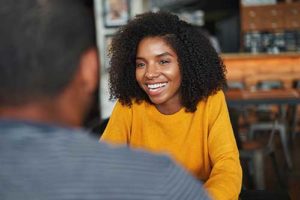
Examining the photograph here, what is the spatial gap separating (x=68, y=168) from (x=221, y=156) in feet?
2.99

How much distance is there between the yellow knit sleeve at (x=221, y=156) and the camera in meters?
1.29

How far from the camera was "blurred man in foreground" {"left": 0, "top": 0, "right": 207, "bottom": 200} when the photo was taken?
622mm

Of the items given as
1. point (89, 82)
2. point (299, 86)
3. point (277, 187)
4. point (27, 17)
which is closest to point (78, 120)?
point (89, 82)

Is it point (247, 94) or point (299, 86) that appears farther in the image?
point (299, 86)

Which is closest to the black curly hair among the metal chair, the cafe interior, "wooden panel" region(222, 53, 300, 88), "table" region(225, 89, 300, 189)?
the cafe interior

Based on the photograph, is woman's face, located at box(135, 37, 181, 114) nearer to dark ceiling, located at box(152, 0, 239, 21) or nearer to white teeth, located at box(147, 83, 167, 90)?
white teeth, located at box(147, 83, 167, 90)

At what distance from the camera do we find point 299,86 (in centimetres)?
471

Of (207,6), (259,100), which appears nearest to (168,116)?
(259,100)

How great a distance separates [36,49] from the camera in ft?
2.12

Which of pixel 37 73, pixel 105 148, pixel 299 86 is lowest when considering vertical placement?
pixel 299 86

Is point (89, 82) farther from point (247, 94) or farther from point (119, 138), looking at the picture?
point (247, 94)

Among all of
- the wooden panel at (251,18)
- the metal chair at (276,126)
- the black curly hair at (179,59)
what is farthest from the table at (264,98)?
the wooden panel at (251,18)

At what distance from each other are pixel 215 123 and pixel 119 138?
346 mm

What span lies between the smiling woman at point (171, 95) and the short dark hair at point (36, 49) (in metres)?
0.91
